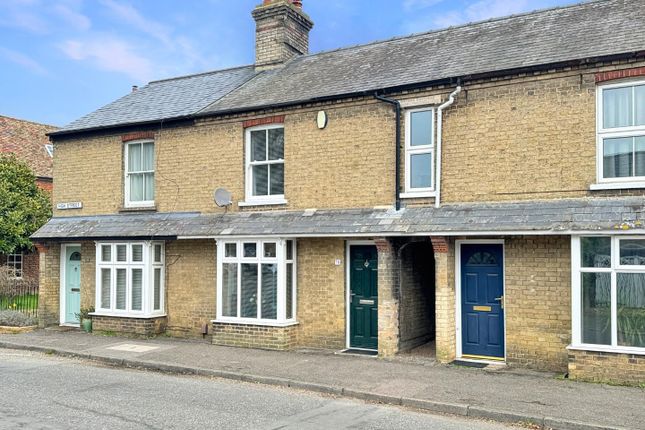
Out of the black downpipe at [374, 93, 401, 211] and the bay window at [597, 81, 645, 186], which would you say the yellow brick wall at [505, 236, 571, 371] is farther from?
the black downpipe at [374, 93, 401, 211]

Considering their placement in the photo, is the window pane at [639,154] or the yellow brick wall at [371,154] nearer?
the window pane at [639,154]

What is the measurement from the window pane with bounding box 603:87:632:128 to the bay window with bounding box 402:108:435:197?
3076mm

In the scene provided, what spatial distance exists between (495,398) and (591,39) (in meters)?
6.80

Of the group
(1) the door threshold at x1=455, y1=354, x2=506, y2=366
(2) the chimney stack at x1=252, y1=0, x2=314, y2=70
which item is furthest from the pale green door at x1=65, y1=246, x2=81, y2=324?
(1) the door threshold at x1=455, y1=354, x2=506, y2=366

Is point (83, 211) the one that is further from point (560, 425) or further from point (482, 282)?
point (560, 425)

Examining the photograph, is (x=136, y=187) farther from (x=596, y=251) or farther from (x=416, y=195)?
(x=596, y=251)

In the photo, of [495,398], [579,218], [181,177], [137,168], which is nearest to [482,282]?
[579,218]

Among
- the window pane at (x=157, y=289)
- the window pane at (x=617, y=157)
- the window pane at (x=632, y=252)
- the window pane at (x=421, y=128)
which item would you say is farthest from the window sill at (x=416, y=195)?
the window pane at (x=157, y=289)

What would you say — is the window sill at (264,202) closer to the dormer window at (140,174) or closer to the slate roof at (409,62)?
the slate roof at (409,62)

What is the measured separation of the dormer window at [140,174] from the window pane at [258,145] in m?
2.98

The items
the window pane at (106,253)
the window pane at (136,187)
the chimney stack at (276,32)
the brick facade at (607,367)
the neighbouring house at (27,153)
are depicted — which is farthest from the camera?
the neighbouring house at (27,153)

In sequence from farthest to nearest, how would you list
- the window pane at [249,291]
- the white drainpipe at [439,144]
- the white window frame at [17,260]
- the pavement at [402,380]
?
1. the white window frame at [17,260]
2. the window pane at [249,291]
3. the white drainpipe at [439,144]
4. the pavement at [402,380]

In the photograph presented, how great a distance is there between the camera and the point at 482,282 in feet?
38.7

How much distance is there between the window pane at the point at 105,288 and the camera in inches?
622
